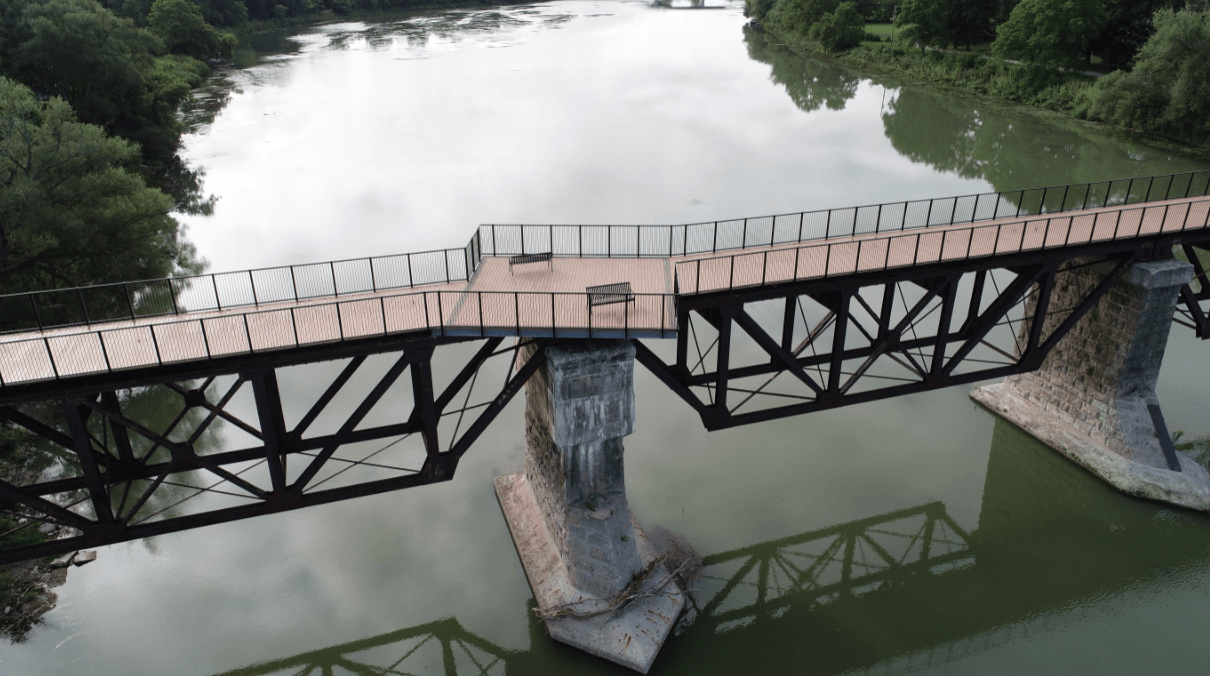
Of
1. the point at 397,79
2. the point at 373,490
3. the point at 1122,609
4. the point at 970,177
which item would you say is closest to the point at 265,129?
the point at 397,79

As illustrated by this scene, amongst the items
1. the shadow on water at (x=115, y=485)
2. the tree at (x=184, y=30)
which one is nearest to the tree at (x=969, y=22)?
the shadow on water at (x=115, y=485)

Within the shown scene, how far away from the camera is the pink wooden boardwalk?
1266 cm

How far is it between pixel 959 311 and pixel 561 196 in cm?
2144

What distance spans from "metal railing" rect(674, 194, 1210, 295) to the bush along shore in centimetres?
3555

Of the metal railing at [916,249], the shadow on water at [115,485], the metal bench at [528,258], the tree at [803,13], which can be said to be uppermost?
the tree at [803,13]

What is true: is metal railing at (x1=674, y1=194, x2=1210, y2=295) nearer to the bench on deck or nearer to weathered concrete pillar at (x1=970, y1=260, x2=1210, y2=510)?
the bench on deck

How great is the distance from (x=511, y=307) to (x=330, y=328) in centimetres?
320

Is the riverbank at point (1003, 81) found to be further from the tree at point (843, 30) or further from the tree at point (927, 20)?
the tree at point (843, 30)

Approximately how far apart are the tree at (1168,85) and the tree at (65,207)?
180ft

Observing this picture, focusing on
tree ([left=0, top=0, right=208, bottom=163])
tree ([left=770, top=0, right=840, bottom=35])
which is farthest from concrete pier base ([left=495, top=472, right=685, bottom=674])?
tree ([left=770, top=0, right=840, bottom=35])

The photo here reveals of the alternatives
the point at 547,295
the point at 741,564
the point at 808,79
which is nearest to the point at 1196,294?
the point at 741,564

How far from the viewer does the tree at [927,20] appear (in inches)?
2823

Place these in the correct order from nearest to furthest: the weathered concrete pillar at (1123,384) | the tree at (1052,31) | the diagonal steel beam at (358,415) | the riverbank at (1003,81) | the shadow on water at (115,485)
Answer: the diagonal steel beam at (358,415) < the shadow on water at (115,485) < the weathered concrete pillar at (1123,384) < the riverbank at (1003,81) < the tree at (1052,31)

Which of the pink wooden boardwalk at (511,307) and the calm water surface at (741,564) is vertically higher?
the pink wooden boardwalk at (511,307)
